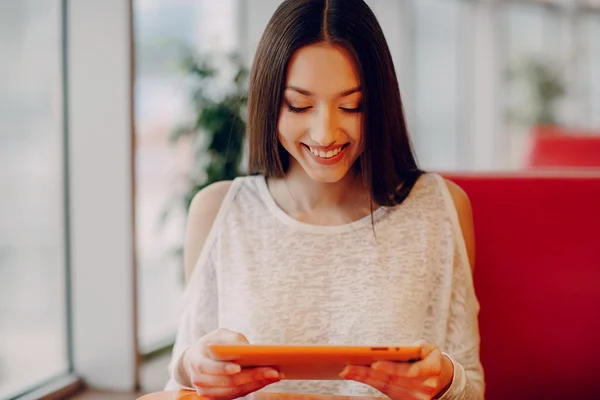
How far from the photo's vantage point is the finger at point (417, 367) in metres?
1.05

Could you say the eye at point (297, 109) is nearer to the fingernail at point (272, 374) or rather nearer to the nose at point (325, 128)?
the nose at point (325, 128)

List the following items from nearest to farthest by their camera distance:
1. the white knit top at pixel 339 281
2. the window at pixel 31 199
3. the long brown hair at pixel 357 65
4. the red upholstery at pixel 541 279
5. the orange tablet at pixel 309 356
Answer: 1. the orange tablet at pixel 309 356
2. the long brown hair at pixel 357 65
3. the white knit top at pixel 339 281
4. the red upholstery at pixel 541 279
5. the window at pixel 31 199

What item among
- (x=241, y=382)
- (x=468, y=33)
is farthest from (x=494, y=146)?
(x=241, y=382)

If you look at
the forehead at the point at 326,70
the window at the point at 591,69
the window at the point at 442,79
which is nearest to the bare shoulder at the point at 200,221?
the forehead at the point at 326,70

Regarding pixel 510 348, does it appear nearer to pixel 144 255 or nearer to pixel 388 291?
pixel 388 291

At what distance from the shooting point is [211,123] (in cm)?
386

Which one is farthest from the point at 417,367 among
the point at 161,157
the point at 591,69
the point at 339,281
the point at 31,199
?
the point at 591,69

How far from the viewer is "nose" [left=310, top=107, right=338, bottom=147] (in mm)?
1317

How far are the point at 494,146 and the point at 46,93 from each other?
7.46 metres

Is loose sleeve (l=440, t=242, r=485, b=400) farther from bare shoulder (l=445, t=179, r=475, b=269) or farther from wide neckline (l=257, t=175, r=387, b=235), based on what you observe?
wide neckline (l=257, t=175, r=387, b=235)

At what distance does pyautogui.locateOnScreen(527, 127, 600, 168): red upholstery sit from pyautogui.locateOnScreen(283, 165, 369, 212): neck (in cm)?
320

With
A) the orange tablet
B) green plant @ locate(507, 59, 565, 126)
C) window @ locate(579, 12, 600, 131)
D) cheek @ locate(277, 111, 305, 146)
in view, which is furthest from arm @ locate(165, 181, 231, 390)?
window @ locate(579, 12, 600, 131)

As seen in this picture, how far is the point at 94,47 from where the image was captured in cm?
312

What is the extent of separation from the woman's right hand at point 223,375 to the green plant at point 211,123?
2600 mm
